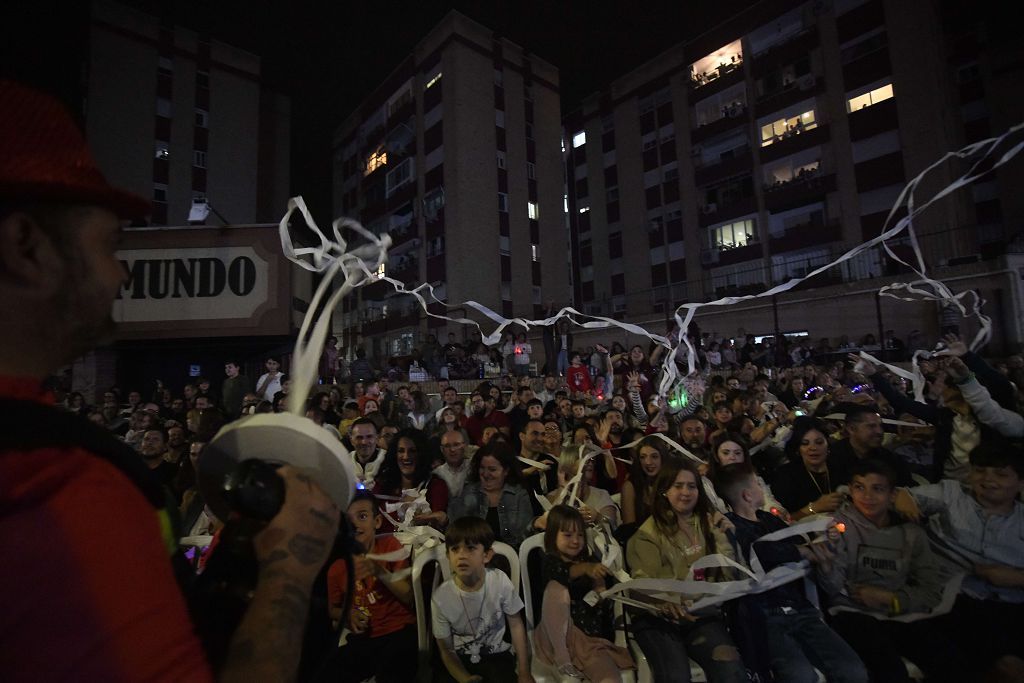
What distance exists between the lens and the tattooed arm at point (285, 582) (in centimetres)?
75

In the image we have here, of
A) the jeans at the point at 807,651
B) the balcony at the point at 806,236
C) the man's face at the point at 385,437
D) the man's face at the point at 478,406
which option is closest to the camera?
the jeans at the point at 807,651

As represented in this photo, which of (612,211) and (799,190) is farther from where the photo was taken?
(612,211)

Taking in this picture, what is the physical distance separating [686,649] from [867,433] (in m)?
2.89

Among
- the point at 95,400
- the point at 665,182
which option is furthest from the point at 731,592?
the point at 665,182

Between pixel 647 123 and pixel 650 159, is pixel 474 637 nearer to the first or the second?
pixel 650 159

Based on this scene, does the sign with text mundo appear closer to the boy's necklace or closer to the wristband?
the boy's necklace

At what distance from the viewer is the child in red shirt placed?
3240 mm

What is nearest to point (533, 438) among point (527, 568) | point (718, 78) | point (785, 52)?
point (527, 568)

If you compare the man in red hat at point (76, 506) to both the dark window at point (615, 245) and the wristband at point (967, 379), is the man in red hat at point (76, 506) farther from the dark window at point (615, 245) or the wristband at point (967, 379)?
the dark window at point (615, 245)

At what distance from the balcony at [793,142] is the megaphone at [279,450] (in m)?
33.6

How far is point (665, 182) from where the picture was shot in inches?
1350

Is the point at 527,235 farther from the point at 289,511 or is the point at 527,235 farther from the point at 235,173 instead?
the point at 289,511

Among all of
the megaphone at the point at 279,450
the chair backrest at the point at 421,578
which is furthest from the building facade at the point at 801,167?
the megaphone at the point at 279,450

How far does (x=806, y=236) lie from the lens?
2775 centimetres
